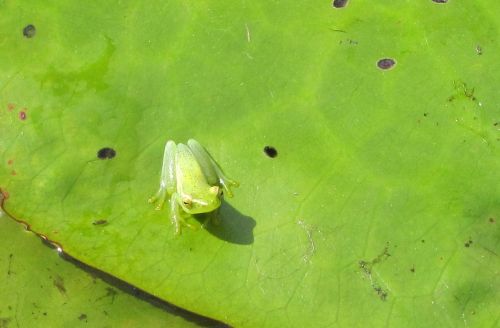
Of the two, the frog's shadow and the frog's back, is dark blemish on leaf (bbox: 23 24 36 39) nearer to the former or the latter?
the frog's back

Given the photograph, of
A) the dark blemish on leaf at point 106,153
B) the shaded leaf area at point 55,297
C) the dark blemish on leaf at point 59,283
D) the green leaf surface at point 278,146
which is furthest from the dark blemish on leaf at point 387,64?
the dark blemish on leaf at point 59,283

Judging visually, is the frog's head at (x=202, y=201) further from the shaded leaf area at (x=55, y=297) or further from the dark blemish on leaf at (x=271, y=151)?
the shaded leaf area at (x=55, y=297)

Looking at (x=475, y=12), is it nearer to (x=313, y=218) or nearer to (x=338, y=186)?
(x=338, y=186)

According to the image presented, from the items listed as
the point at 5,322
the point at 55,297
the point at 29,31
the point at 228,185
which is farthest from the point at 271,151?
the point at 5,322

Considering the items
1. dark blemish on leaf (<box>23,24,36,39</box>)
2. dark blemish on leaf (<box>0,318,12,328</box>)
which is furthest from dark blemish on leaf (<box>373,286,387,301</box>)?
dark blemish on leaf (<box>23,24,36,39</box>)

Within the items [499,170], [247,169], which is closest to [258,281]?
[247,169]
